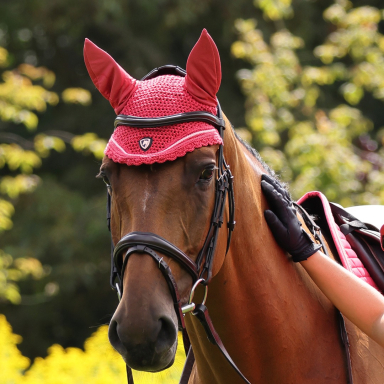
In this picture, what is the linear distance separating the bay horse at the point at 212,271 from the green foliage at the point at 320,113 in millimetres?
4669

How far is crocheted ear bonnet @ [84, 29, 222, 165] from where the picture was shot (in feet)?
6.04

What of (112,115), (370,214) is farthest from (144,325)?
(112,115)

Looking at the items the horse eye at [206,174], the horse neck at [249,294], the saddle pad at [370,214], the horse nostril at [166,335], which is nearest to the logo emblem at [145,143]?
the horse eye at [206,174]

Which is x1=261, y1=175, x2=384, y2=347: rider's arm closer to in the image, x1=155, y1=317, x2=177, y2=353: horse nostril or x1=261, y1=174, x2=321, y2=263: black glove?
x1=261, y1=174, x2=321, y2=263: black glove

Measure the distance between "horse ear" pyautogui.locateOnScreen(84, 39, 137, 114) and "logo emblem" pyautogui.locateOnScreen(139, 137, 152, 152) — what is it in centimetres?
22

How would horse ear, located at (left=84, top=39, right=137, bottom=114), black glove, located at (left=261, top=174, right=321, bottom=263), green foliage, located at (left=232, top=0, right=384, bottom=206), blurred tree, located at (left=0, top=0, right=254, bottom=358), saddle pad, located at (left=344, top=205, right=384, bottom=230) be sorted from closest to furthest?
1. horse ear, located at (left=84, top=39, right=137, bottom=114)
2. black glove, located at (left=261, top=174, right=321, bottom=263)
3. saddle pad, located at (left=344, top=205, right=384, bottom=230)
4. green foliage, located at (left=232, top=0, right=384, bottom=206)
5. blurred tree, located at (left=0, top=0, right=254, bottom=358)

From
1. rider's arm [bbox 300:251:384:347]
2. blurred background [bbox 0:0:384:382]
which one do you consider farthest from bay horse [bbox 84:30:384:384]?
blurred background [bbox 0:0:384:382]

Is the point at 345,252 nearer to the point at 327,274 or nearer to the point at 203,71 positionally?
the point at 327,274

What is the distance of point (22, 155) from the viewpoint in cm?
651

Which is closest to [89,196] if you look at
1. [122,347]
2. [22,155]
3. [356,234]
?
[22,155]

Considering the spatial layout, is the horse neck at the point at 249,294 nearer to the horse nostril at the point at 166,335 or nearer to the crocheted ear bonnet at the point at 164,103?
the crocheted ear bonnet at the point at 164,103

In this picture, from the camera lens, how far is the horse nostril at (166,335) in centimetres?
169

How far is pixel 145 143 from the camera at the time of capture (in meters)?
1.85

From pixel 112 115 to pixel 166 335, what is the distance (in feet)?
34.5
